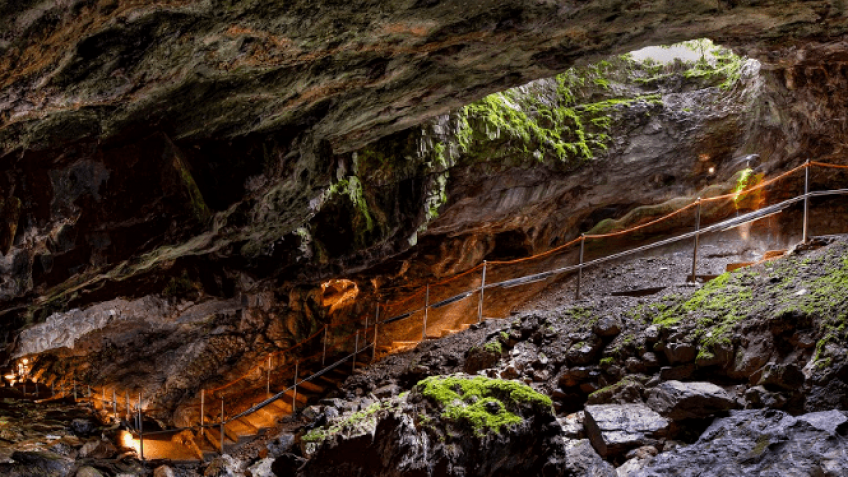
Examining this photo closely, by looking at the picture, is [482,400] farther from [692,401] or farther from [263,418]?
[263,418]

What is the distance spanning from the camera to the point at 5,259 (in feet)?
18.8

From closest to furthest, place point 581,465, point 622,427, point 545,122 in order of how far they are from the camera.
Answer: point 581,465 → point 622,427 → point 545,122

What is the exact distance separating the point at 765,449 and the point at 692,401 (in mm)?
1017

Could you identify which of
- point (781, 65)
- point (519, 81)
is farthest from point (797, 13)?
point (781, 65)

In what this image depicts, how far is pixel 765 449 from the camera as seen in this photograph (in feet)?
13.2

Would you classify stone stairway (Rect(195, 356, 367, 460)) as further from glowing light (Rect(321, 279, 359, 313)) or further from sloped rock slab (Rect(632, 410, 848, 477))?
sloped rock slab (Rect(632, 410, 848, 477))

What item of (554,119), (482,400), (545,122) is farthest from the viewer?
(554,119)

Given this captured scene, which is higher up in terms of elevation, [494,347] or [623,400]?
[623,400]

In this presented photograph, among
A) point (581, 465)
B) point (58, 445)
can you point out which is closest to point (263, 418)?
point (58, 445)

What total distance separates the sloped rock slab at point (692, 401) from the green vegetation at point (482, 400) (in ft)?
3.41

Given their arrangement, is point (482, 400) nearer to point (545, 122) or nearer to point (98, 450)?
point (98, 450)

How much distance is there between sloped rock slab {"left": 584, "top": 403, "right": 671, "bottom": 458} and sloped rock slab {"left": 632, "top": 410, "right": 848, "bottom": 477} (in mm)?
400

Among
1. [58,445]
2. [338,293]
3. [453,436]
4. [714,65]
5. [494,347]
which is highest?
[714,65]

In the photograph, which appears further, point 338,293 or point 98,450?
point 338,293
